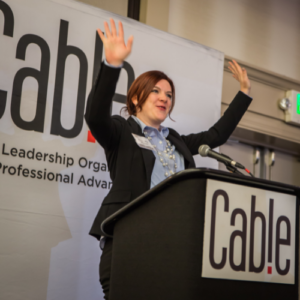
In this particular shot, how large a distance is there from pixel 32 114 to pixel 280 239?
4.97ft

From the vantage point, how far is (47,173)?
2131mm

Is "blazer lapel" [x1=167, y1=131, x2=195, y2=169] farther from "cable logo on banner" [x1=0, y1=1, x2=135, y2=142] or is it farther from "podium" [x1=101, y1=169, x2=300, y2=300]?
"cable logo on banner" [x1=0, y1=1, x2=135, y2=142]

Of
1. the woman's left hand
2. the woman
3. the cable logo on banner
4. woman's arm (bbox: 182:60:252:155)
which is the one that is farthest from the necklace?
the cable logo on banner

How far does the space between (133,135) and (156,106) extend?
220mm

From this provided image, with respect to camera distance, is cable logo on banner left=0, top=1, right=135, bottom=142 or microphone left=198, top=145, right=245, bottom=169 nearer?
microphone left=198, top=145, right=245, bottom=169

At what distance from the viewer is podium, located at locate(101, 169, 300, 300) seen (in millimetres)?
969

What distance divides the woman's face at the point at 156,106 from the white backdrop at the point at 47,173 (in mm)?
628

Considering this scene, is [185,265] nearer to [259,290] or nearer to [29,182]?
[259,290]


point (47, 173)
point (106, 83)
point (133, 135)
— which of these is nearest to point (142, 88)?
point (133, 135)

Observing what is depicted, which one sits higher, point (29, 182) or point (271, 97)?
point (271, 97)

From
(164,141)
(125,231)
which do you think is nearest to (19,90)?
(164,141)

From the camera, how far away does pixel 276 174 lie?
3863mm

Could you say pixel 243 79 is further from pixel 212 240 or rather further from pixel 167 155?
pixel 212 240

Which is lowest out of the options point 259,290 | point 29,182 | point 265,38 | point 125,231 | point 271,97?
point 259,290
